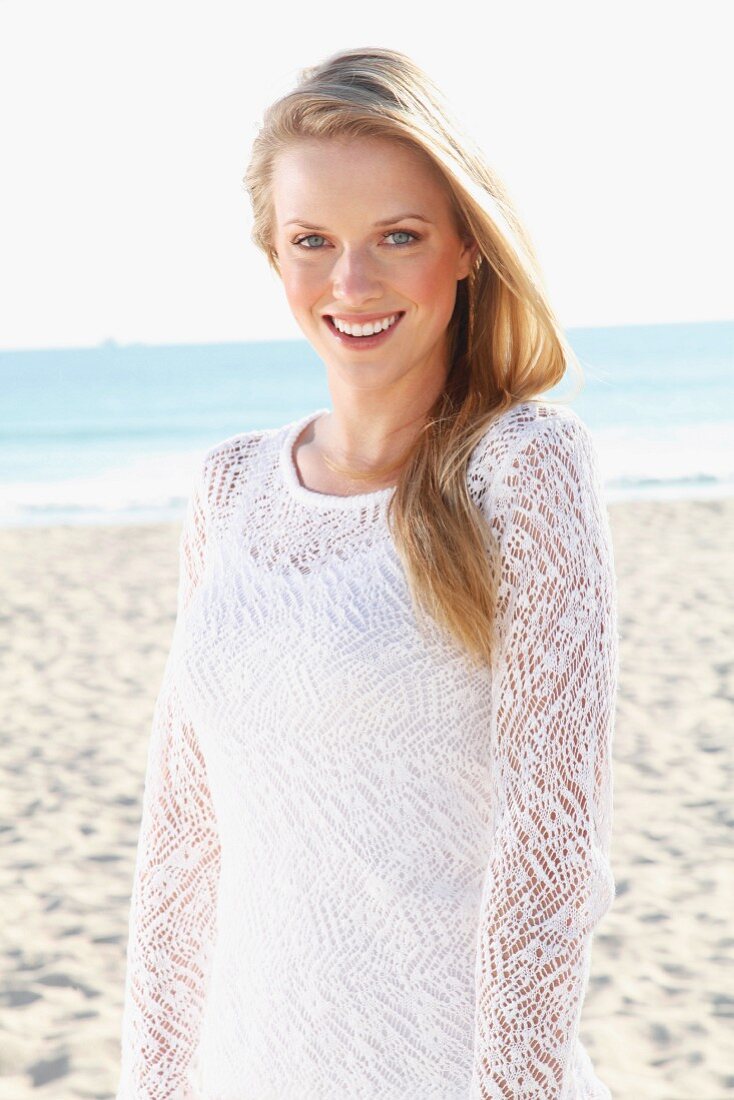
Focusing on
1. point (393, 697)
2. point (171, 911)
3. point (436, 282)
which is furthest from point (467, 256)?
point (171, 911)

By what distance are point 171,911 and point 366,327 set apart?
0.89m

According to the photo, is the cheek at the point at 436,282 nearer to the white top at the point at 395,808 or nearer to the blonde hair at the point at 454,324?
the blonde hair at the point at 454,324

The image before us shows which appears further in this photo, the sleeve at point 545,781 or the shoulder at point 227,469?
the shoulder at point 227,469

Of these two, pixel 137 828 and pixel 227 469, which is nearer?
pixel 227 469

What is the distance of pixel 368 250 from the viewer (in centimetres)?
165

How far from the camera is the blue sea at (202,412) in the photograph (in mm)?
19422

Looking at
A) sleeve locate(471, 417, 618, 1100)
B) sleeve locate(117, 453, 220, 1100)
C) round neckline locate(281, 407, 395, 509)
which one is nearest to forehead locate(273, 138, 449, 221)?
round neckline locate(281, 407, 395, 509)

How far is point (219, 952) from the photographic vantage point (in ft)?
5.64

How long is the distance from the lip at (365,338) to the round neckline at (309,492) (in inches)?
5.5

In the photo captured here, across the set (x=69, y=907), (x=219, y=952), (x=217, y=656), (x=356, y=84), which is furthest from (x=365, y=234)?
(x=69, y=907)

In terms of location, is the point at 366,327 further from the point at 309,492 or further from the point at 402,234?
the point at 309,492

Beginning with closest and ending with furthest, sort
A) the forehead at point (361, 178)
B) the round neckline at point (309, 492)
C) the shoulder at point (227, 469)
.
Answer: the forehead at point (361, 178) → the round neckline at point (309, 492) → the shoulder at point (227, 469)

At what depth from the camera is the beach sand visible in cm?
403

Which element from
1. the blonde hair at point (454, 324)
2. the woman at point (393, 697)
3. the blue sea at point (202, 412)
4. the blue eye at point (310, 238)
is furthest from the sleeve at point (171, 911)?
the blue sea at point (202, 412)
